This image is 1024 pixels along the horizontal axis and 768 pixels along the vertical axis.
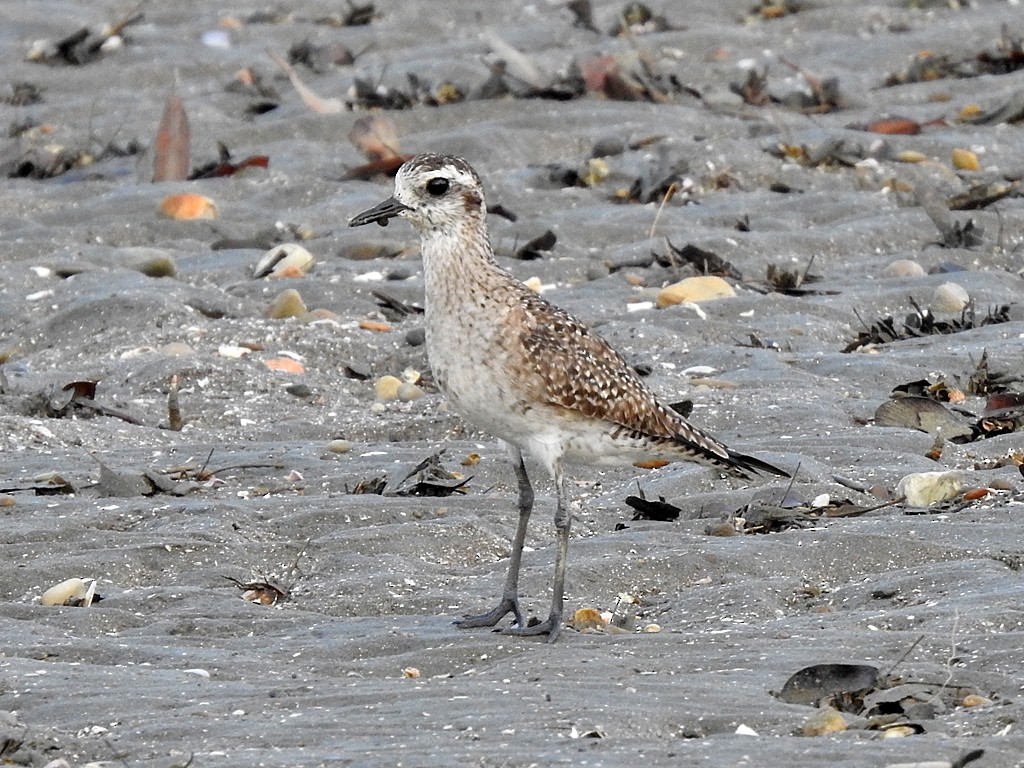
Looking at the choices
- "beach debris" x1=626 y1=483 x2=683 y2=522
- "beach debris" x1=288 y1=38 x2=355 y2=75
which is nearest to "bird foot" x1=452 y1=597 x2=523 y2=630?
"beach debris" x1=626 y1=483 x2=683 y2=522

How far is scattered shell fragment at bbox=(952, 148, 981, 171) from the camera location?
12.8 metres

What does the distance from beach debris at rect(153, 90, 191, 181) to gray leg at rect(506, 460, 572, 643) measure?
23.2ft

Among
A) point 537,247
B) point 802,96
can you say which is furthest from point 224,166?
point 802,96

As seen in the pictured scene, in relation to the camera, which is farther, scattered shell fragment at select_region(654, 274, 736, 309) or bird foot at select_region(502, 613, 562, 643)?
scattered shell fragment at select_region(654, 274, 736, 309)

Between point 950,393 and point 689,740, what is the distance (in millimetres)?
4242

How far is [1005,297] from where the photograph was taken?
1004 centimetres

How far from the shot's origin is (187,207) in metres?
11.8

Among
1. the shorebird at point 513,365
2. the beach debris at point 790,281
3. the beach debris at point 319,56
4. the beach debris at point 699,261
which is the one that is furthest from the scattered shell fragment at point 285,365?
the beach debris at point 319,56

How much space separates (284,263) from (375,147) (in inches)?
88.2

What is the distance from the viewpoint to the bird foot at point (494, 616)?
567 centimetres

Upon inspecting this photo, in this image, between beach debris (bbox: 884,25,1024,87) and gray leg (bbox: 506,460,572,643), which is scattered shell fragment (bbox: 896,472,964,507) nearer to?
gray leg (bbox: 506,460,572,643)

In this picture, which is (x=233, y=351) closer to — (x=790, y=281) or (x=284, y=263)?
(x=284, y=263)

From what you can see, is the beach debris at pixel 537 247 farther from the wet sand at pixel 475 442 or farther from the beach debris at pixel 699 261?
the beach debris at pixel 699 261

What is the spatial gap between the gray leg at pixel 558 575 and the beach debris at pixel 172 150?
7.08 metres
